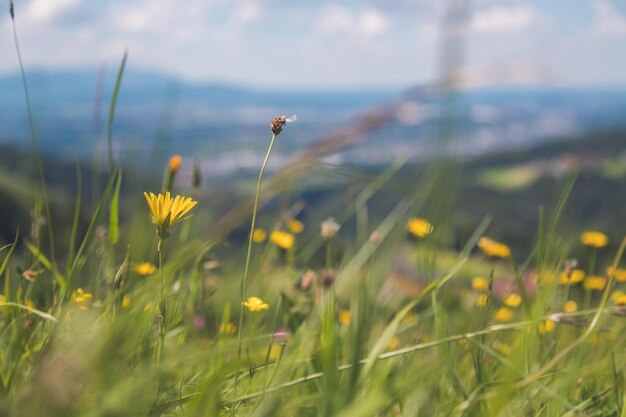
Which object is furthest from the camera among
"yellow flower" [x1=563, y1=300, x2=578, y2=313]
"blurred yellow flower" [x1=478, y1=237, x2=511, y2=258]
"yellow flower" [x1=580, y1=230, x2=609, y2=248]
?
"yellow flower" [x1=580, y1=230, x2=609, y2=248]

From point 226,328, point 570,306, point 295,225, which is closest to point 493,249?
point 570,306

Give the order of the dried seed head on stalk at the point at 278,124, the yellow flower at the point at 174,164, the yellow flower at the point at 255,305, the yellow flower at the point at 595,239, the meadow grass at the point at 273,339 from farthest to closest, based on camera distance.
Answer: the yellow flower at the point at 595,239 < the yellow flower at the point at 174,164 < the yellow flower at the point at 255,305 < the dried seed head on stalk at the point at 278,124 < the meadow grass at the point at 273,339

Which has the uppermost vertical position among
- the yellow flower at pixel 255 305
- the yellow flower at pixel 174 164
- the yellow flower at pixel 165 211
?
the yellow flower at pixel 165 211

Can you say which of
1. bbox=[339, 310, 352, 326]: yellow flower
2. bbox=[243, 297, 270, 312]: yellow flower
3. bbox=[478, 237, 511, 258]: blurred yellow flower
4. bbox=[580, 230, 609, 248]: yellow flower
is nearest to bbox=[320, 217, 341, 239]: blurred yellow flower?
bbox=[339, 310, 352, 326]: yellow flower

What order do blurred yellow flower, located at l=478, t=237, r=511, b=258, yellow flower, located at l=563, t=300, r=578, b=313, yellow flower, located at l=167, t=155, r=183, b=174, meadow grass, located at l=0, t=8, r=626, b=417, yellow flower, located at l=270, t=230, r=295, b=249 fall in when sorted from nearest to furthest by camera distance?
meadow grass, located at l=0, t=8, r=626, b=417 → yellow flower, located at l=167, t=155, r=183, b=174 → yellow flower, located at l=563, t=300, r=578, b=313 → yellow flower, located at l=270, t=230, r=295, b=249 → blurred yellow flower, located at l=478, t=237, r=511, b=258

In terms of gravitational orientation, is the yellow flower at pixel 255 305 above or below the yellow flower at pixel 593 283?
above

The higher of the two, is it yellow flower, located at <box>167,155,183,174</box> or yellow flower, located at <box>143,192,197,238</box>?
yellow flower, located at <box>143,192,197,238</box>

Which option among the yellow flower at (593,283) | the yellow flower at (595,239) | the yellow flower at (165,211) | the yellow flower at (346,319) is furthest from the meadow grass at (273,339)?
the yellow flower at (595,239)

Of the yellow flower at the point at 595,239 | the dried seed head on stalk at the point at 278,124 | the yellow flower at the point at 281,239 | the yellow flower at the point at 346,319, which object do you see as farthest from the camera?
the yellow flower at the point at 595,239

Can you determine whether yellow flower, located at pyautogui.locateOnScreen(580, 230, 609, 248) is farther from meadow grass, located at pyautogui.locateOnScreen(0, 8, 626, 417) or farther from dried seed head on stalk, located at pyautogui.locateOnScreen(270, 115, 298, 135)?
dried seed head on stalk, located at pyautogui.locateOnScreen(270, 115, 298, 135)

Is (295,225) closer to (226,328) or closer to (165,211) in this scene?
(226,328)

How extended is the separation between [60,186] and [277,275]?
58758 mm

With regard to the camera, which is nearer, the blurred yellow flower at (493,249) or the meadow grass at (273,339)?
the meadow grass at (273,339)

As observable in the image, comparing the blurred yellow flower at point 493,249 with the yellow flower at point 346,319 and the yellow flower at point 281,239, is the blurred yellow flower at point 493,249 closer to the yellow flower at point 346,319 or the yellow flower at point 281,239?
the yellow flower at point 346,319
